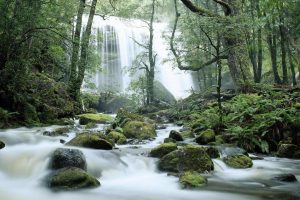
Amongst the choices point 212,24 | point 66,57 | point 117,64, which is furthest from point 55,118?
point 117,64

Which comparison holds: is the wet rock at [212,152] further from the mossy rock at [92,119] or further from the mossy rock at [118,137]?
the mossy rock at [92,119]

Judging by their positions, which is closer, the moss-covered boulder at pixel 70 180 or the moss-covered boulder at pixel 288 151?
the moss-covered boulder at pixel 70 180

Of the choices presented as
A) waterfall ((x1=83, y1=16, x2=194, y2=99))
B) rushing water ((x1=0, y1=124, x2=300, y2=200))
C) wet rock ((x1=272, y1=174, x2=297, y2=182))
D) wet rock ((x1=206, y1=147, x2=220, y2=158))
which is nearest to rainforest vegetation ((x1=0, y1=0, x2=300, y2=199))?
wet rock ((x1=206, y1=147, x2=220, y2=158))

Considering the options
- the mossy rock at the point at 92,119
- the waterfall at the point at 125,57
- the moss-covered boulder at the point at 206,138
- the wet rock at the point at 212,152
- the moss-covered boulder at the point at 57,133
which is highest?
the waterfall at the point at 125,57

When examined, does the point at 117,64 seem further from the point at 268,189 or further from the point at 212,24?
the point at 268,189

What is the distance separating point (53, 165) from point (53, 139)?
134 inches

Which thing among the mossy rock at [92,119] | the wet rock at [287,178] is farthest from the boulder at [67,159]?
the mossy rock at [92,119]

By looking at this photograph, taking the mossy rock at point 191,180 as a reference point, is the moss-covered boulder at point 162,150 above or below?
above

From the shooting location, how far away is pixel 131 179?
21.6ft

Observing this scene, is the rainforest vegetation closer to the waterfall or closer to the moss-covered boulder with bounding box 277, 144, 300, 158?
the moss-covered boulder with bounding box 277, 144, 300, 158

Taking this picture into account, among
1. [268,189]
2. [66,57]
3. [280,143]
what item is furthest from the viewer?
[66,57]

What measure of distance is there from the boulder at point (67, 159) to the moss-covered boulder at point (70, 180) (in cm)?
35

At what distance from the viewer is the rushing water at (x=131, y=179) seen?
533 cm

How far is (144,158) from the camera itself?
7.55 m
